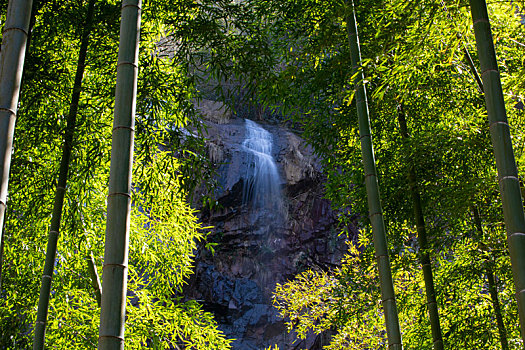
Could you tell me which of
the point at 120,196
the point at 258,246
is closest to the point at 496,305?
the point at 120,196

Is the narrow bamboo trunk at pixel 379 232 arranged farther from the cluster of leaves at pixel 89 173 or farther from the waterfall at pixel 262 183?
the waterfall at pixel 262 183

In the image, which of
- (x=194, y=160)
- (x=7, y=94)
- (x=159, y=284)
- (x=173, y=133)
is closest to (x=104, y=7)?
(x=173, y=133)

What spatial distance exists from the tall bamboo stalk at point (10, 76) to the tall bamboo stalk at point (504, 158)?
5.34ft

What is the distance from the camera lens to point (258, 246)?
15.0m

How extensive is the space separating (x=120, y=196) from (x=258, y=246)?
13323mm

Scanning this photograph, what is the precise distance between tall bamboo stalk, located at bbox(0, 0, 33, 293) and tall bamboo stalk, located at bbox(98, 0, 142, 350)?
33 centimetres

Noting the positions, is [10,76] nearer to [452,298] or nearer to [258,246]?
[452,298]

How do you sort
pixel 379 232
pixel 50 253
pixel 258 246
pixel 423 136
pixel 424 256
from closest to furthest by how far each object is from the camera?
pixel 379 232 < pixel 50 253 < pixel 423 136 < pixel 424 256 < pixel 258 246

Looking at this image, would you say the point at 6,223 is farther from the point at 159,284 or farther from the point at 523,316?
the point at 523,316

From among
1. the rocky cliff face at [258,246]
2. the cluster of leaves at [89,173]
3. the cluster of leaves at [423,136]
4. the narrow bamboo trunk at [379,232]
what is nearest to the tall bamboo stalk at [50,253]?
the cluster of leaves at [89,173]

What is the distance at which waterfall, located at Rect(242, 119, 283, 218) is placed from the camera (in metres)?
15.5

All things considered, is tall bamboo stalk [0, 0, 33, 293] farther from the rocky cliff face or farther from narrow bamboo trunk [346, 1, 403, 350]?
the rocky cliff face

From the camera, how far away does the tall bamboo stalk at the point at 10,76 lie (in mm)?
1717

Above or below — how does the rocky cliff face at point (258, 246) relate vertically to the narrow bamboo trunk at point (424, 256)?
above
